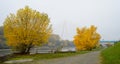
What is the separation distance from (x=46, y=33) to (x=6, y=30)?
23.6ft

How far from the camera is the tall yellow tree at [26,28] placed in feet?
149

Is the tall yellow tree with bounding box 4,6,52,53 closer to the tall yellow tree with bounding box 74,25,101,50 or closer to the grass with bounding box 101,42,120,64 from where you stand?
the grass with bounding box 101,42,120,64

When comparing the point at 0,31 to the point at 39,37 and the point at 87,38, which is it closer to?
the point at 87,38

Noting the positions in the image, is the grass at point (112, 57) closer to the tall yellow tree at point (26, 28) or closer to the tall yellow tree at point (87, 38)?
the tall yellow tree at point (26, 28)

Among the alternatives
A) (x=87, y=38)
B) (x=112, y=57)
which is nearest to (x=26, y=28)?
(x=112, y=57)

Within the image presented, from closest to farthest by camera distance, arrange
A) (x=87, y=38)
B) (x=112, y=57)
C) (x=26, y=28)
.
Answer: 1. (x=112, y=57)
2. (x=26, y=28)
3. (x=87, y=38)

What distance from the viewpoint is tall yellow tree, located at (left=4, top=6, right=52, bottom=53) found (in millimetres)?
45375

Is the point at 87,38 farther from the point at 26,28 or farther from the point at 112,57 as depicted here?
the point at 112,57

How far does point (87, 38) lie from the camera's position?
258ft

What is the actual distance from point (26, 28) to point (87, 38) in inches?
1403

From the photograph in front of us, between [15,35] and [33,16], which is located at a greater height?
[33,16]

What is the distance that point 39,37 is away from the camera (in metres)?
46.4

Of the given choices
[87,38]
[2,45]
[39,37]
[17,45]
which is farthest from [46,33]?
[2,45]

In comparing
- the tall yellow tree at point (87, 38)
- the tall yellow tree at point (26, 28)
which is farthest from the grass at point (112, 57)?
the tall yellow tree at point (87, 38)
